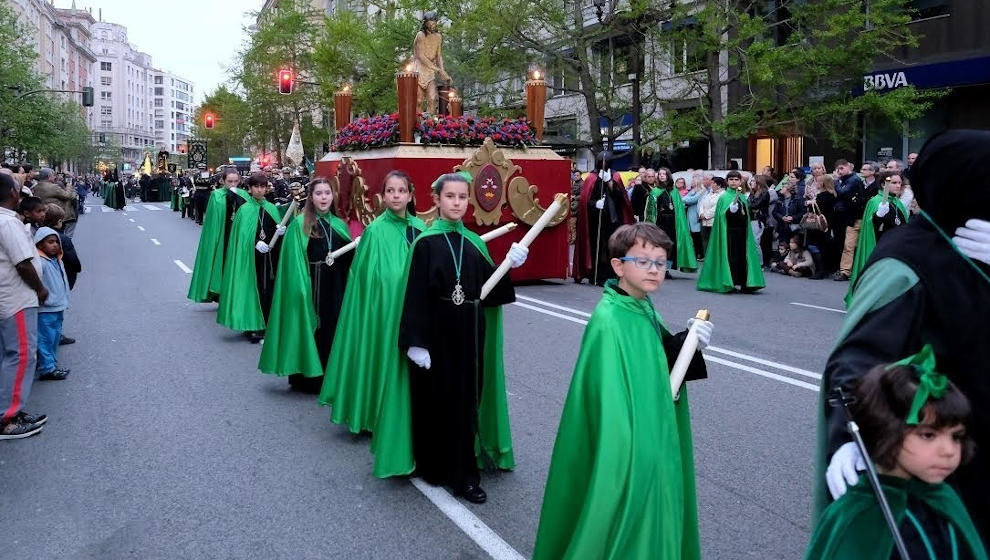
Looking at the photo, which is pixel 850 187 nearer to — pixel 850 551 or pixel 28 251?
pixel 28 251

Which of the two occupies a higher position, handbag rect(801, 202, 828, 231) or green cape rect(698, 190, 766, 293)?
handbag rect(801, 202, 828, 231)

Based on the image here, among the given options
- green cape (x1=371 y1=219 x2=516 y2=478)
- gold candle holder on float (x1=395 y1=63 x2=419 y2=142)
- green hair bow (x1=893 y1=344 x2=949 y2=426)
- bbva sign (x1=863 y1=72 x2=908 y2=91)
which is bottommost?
green cape (x1=371 y1=219 x2=516 y2=478)

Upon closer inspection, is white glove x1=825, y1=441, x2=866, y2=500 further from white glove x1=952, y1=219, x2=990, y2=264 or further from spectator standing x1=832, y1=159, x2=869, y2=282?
spectator standing x1=832, y1=159, x2=869, y2=282

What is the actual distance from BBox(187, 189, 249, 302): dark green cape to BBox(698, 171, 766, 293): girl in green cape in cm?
660

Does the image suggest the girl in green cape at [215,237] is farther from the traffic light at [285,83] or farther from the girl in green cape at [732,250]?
the traffic light at [285,83]

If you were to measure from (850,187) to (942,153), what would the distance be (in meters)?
13.1

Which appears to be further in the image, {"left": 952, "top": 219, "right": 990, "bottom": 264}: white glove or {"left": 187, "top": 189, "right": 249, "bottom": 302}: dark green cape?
{"left": 187, "top": 189, "right": 249, "bottom": 302}: dark green cape

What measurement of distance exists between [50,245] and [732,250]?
9.08 m

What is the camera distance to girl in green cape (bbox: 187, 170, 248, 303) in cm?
1120

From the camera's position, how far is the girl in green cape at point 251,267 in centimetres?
972

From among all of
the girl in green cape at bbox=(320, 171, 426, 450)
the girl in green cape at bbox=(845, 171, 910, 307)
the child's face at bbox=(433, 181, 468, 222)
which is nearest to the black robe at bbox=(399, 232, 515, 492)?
the child's face at bbox=(433, 181, 468, 222)

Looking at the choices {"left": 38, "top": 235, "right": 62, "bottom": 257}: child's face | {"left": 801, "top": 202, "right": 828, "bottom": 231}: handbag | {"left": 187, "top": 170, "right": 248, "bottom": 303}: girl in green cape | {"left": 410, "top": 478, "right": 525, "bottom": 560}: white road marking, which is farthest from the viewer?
{"left": 801, "top": 202, "right": 828, "bottom": 231}: handbag

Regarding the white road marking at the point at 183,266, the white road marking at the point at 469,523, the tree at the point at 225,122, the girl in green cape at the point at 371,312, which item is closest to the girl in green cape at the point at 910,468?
the white road marking at the point at 469,523

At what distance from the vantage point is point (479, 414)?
5277 mm
